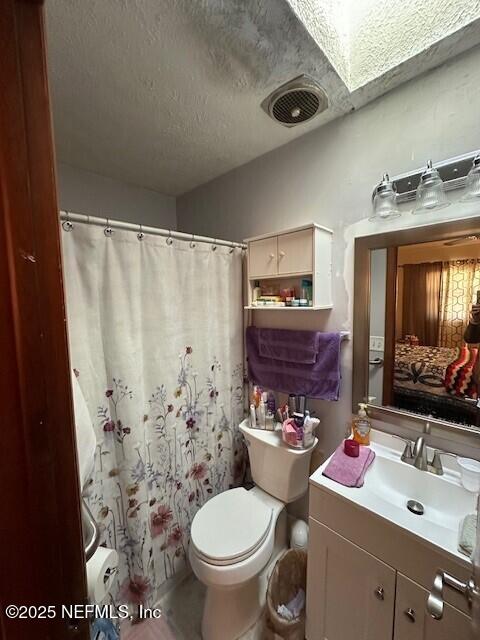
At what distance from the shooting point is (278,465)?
4.61 feet

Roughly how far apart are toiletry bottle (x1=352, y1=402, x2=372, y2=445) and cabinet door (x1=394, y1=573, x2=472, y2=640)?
0.48m

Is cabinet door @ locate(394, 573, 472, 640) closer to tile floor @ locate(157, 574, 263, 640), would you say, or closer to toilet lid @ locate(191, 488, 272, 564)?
toilet lid @ locate(191, 488, 272, 564)

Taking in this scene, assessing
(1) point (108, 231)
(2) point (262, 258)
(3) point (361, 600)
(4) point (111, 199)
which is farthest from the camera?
(4) point (111, 199)

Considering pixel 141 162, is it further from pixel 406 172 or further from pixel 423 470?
pixel 423 470

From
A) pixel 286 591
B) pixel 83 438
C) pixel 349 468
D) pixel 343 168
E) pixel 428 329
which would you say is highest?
pixel 343 168

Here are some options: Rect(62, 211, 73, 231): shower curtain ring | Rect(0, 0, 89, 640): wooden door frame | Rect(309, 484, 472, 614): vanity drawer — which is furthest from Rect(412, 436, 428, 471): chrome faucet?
Rect(62, 211, 73, 231): shower curtain ring

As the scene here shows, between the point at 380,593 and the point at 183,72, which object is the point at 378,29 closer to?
the point at 183,72

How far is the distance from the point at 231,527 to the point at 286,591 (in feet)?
1.35

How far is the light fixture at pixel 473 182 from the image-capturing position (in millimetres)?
939

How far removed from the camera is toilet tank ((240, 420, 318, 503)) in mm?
1371

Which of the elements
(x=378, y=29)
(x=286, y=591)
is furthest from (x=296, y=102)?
(x=286, y=591)

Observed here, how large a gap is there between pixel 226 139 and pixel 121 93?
0.54m

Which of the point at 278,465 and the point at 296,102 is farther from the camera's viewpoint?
the point at 278,465

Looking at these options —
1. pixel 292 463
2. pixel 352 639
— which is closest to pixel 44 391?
pixel 292 463
